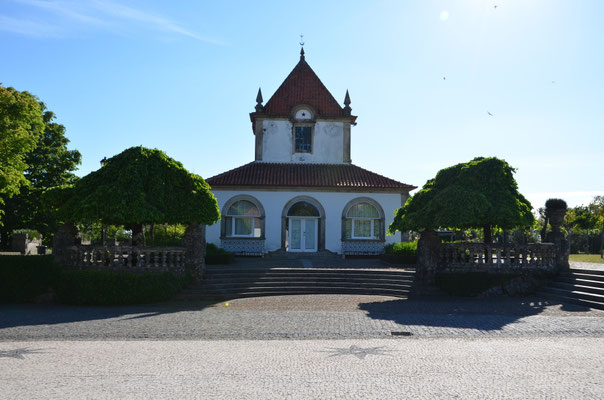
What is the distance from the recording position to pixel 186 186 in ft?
54.8

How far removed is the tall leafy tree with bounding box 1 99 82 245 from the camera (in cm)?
2673

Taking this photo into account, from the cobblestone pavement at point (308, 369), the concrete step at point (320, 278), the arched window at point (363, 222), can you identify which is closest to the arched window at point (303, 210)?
the arched window at point (363, 222)

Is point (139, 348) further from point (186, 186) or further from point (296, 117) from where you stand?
point (296, 117)

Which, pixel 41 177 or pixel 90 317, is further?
pixel 41 177

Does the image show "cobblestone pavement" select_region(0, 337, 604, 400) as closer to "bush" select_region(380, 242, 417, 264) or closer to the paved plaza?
the paved plaza

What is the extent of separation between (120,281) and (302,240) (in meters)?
14.8

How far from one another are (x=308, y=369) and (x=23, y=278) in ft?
38.8

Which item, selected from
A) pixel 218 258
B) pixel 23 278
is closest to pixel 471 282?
pixel 218 258

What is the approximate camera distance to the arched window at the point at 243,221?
2814 cm

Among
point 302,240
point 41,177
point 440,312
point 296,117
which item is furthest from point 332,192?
point 41,177

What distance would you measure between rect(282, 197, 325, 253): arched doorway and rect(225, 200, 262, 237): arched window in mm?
1771

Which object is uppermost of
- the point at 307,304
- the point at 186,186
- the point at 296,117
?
the point at 296,117

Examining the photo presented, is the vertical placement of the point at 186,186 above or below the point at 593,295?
above

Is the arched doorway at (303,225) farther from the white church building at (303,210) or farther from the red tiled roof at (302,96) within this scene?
the red tiled roof at (302,96)
